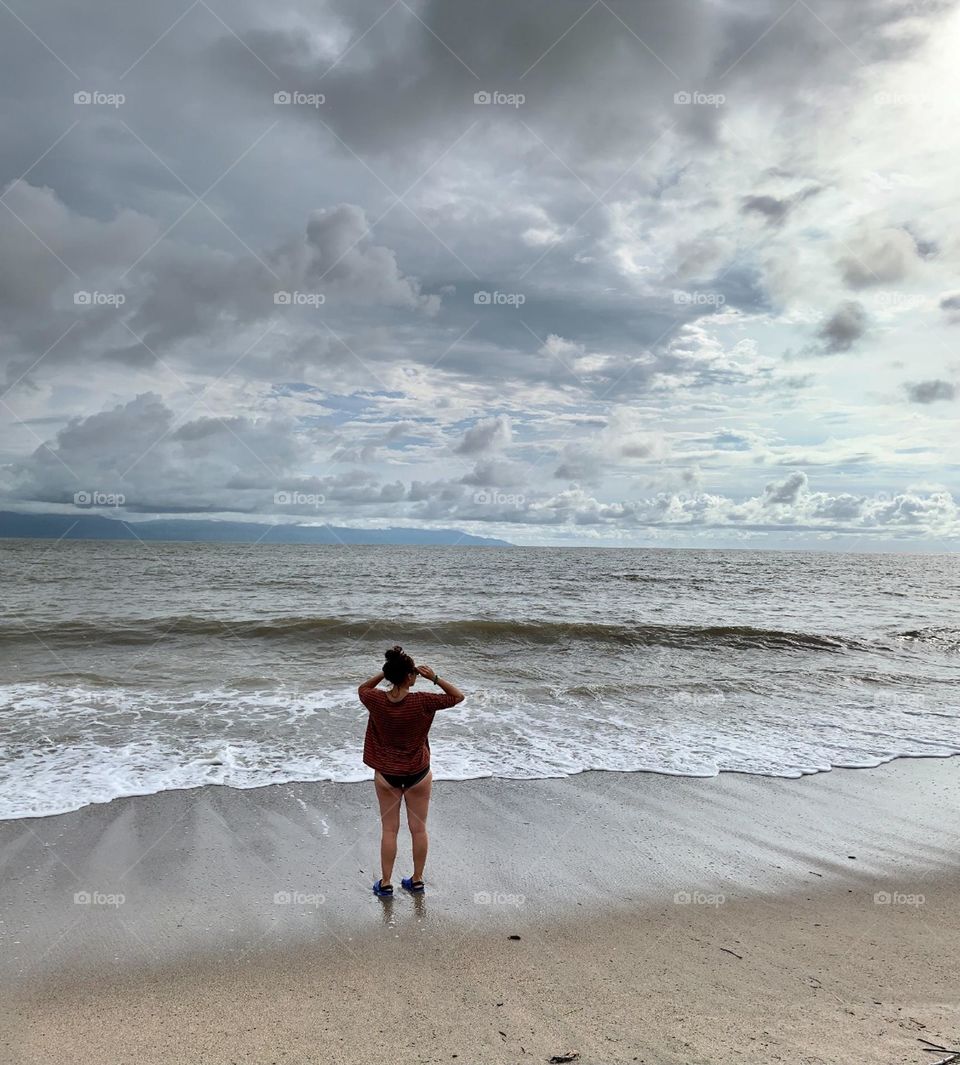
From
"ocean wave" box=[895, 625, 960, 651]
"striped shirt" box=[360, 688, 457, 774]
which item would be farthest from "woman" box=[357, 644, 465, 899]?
"ocean wave" box=[895, 625, 960, 651]

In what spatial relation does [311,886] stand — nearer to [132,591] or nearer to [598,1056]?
[598,1056]

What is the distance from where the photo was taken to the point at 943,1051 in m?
3.28

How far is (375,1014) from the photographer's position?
373 centimetres

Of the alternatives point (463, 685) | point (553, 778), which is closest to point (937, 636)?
point (463, 685)

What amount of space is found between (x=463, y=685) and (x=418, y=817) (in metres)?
8.45

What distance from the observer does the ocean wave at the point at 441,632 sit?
19.0 meters

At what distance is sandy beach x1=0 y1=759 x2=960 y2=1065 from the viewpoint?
3.53m

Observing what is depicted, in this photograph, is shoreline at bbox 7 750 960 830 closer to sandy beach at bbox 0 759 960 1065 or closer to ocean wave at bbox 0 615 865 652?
sandy beach at bbox 0 759 960 1065

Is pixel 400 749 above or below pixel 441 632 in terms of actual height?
above

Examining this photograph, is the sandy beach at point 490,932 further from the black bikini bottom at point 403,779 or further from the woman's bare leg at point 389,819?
the black bikini bottom at point 403,779

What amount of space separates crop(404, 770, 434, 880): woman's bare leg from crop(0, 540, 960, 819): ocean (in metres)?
2.79

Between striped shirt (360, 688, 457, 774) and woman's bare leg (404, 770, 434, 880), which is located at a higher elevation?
striped shirt (360, 688, 457, 774)

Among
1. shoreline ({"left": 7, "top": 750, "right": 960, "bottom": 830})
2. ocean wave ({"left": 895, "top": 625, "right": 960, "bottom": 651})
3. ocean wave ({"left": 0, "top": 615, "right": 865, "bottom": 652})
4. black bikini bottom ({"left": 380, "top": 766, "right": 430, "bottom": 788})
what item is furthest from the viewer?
ocean wave ({"left": 895, "top": 625, "right": 960, "bottom": 651})

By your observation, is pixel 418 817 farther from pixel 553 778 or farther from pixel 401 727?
pixel 553 778
